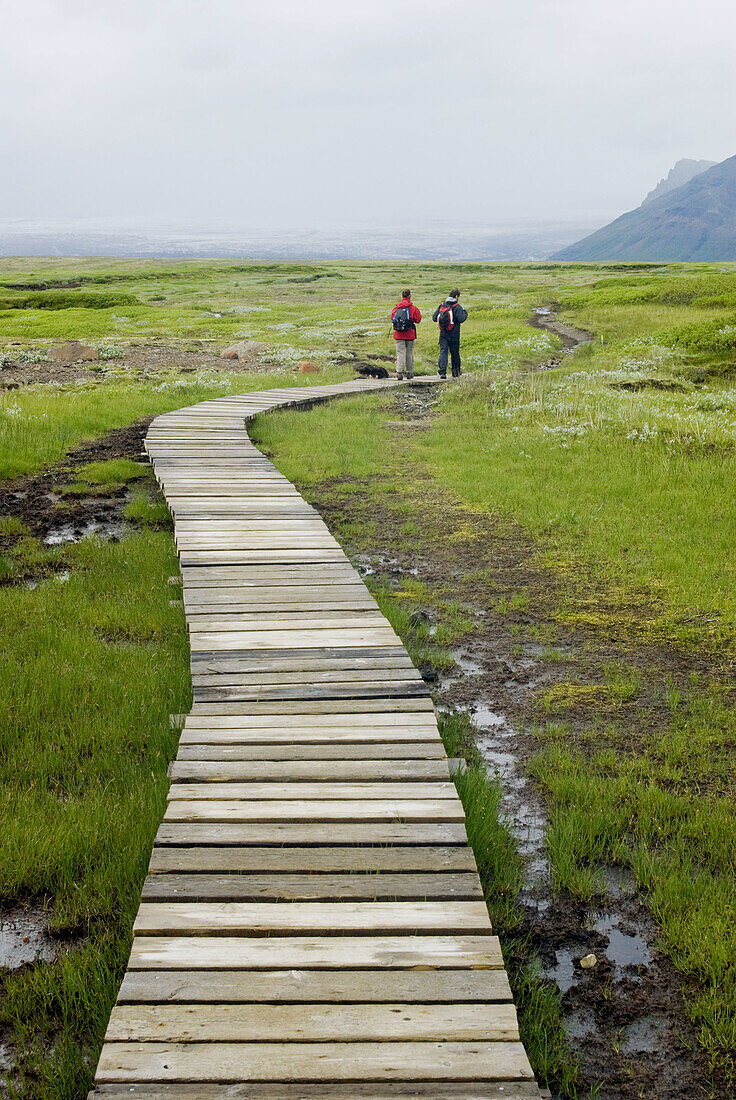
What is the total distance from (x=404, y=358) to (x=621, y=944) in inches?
875

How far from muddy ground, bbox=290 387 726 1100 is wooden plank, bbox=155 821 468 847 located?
2.09 feet

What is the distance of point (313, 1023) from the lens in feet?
10.1

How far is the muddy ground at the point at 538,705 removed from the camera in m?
3.64

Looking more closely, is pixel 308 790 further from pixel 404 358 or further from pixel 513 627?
pixel 404 358

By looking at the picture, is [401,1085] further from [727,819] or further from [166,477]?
[166,477]

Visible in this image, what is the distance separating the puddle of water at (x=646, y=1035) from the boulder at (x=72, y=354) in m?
28.5

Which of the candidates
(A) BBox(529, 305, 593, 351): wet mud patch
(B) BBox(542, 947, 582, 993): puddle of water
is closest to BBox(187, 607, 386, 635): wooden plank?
(B) BBox(542, 947, 582, 993): puddle of water

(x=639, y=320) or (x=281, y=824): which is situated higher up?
(x=639, y=320)

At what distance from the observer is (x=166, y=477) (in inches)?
484

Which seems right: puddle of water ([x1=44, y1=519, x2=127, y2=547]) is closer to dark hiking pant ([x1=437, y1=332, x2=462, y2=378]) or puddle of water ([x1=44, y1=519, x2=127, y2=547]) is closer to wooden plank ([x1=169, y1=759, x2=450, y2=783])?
wooden plank ([x1=169, y1=759, x2=450, y2=783])

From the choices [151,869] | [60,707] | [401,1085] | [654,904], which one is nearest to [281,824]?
[151,869]

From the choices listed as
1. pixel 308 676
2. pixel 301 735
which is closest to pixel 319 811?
pixel 301 735

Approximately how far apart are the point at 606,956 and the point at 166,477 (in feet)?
31.3

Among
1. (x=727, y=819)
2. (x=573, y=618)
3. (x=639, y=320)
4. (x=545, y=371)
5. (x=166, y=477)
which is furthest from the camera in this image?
(x=639, y=320)
